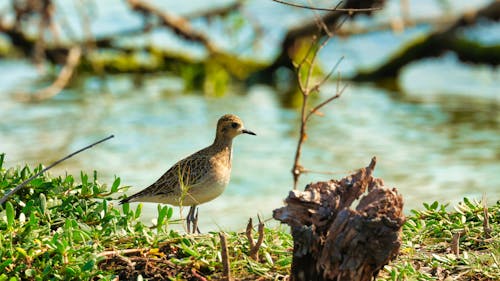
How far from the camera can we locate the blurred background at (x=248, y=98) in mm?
13805

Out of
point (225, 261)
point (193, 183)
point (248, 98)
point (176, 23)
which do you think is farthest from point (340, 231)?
point (176, 23)

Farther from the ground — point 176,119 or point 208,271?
point 176,119

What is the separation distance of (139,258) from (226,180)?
2442 millimetres

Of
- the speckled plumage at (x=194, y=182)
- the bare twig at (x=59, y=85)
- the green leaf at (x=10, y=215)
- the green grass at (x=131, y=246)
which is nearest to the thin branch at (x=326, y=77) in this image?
the speckled plumage at (x=194, y=182)

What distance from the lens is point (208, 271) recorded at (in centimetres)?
543

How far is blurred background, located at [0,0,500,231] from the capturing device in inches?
543

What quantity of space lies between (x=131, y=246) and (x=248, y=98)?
45.6ft

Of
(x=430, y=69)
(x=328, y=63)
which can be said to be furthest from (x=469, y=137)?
(x=430, y=69)

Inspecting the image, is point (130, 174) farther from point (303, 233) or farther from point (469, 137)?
point (303, 233)

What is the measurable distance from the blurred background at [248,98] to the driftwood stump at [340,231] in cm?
581

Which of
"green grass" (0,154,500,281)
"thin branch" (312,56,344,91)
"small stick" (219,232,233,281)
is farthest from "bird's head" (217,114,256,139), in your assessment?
"small stick" (219,232,233,281)

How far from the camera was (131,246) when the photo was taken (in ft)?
18.4

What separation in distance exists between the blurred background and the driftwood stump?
5.81 m

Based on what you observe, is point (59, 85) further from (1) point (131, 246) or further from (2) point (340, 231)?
(2) point (340, 231)
